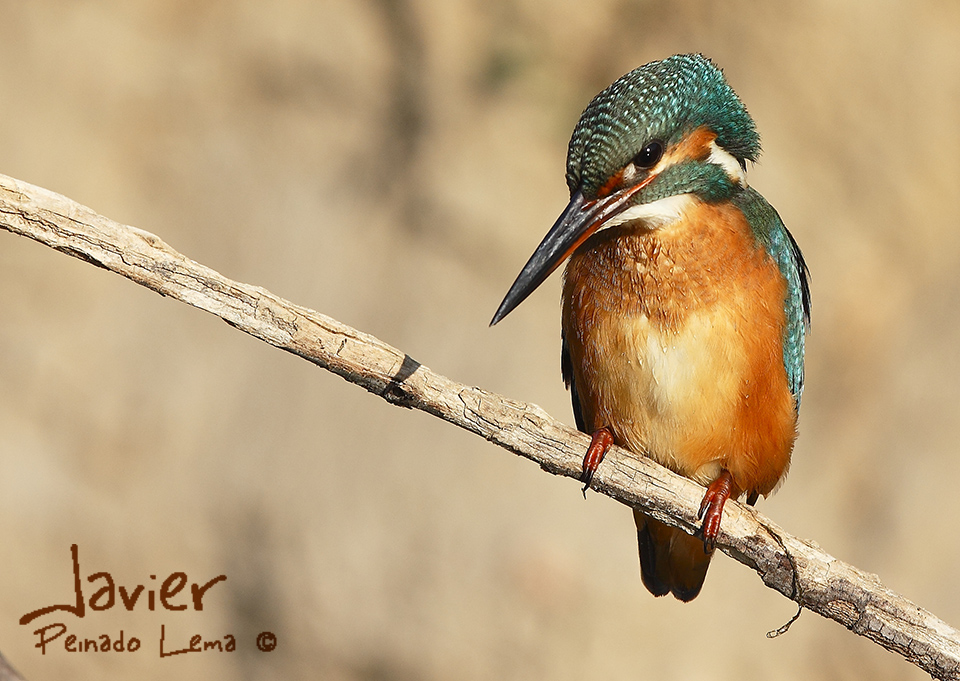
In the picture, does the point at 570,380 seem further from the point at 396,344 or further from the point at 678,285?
the point at 396,344

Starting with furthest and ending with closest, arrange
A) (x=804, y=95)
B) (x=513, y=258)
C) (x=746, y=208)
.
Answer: (x=513, y=258)
(x=804, y=95)
(x=746, y=208)

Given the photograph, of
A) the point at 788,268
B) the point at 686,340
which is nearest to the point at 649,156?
the point at 686,340

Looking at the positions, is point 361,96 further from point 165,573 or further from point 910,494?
point 910,494

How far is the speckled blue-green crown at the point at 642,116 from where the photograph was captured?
2326 mm

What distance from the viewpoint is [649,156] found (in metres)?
2.39

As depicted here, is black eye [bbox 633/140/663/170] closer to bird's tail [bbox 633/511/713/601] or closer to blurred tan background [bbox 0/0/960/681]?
bird's tail [bbox 633/511/713/601]

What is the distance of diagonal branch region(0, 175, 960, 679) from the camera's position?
2066 mm

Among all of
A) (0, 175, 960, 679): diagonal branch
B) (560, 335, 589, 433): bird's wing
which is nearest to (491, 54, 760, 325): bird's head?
(0, 175, 960, 679): diagonal branch

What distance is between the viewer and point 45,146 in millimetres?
5273

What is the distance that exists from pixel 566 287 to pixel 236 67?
10.7 feet

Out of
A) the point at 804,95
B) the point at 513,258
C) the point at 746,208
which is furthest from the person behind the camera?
the point at 513,258

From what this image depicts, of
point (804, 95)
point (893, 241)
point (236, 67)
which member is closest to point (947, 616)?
point (893, 241)

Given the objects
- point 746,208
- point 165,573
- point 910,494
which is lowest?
point 165,573

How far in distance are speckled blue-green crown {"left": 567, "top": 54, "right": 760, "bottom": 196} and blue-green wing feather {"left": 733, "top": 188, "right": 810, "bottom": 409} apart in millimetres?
236
